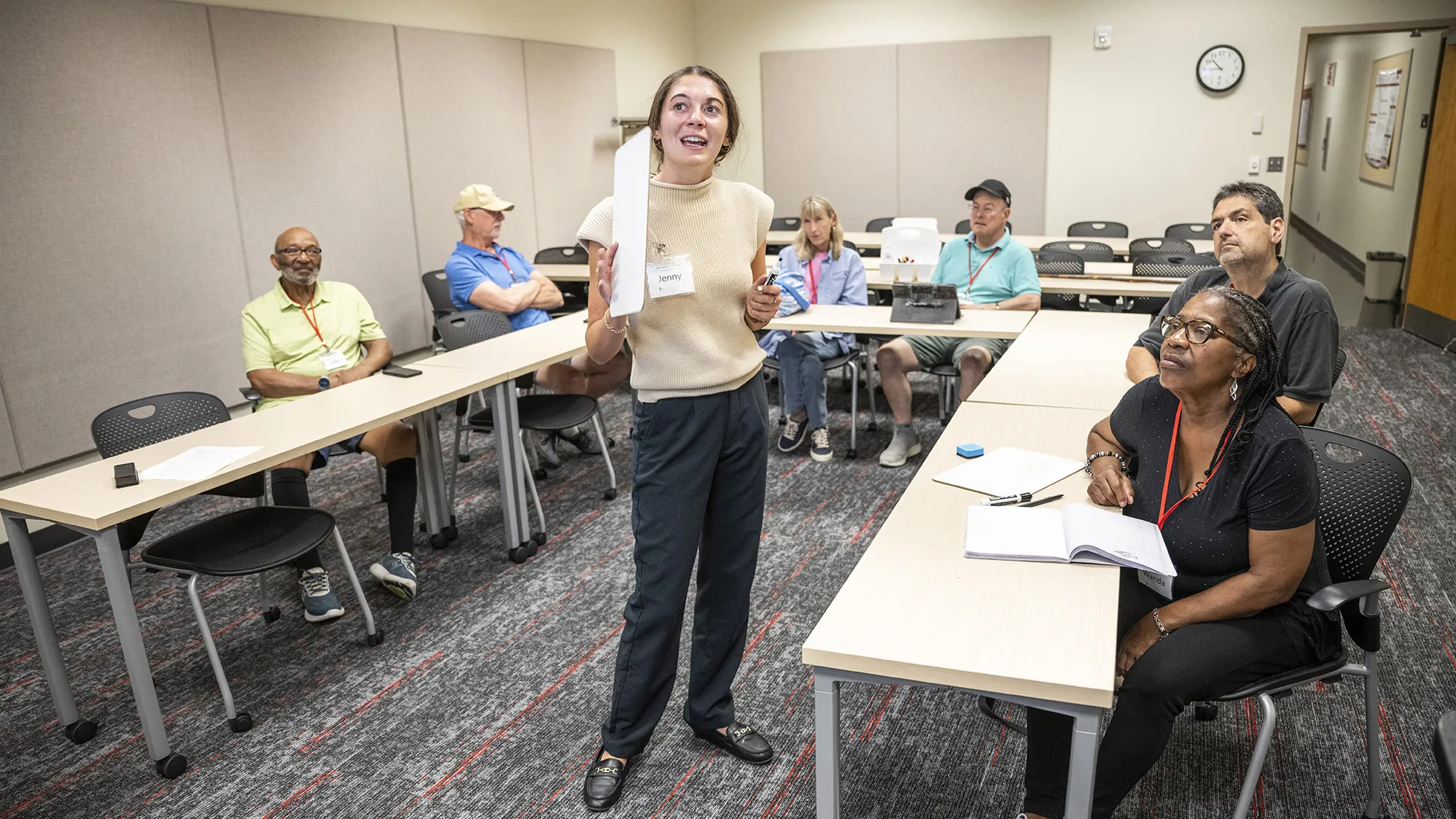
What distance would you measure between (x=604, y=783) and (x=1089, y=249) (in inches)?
194

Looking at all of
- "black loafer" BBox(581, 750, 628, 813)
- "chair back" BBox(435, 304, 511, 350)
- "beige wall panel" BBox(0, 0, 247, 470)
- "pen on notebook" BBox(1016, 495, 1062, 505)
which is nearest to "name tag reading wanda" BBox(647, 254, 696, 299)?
"pen on notebook" BBox(1016, 495, 1062, 505)

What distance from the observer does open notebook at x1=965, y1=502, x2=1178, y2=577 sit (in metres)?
1.80

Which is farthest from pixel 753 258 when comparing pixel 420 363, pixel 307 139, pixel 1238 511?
pixel 307 139

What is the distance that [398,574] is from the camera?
11.1 ft

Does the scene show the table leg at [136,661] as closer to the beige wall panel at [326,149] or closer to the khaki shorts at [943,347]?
the beige wall panel at [326,149]

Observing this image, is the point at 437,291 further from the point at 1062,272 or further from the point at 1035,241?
the point at 1035,241

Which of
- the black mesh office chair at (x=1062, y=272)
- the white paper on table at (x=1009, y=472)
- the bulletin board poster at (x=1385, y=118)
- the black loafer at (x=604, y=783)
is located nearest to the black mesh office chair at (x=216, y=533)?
the black loafer at (x=604, y=783)

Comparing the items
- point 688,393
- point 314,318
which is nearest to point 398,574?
point 314,318

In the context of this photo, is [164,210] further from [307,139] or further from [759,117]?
[759,117]

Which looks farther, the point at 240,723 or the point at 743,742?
the point at 240,723

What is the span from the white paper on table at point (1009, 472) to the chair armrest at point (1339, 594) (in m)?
0.57

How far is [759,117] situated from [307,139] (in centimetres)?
456

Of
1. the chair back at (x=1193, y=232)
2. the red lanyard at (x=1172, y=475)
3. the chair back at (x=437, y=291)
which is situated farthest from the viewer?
the chair back at (x=1193, y=232)

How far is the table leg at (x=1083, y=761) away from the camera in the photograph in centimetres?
145
